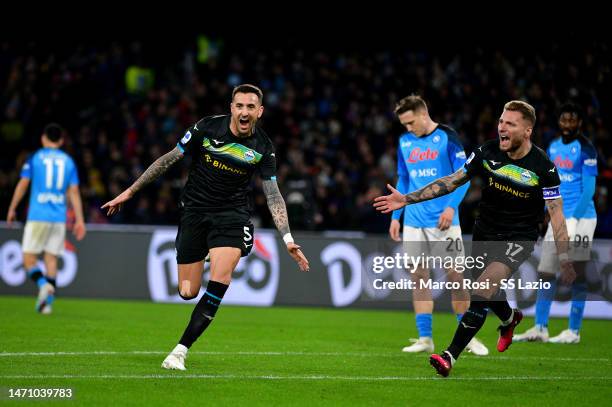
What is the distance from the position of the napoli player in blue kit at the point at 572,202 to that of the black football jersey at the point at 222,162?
457 centimetres

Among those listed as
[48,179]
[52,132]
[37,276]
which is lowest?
[37,276]

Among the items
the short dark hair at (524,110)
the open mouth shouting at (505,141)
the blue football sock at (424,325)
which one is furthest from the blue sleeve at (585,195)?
the open mouth shouting at (505,141)

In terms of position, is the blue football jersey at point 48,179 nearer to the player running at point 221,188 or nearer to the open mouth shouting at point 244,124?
the player running at point 221,188

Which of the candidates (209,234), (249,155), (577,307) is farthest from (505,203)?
(577,307)

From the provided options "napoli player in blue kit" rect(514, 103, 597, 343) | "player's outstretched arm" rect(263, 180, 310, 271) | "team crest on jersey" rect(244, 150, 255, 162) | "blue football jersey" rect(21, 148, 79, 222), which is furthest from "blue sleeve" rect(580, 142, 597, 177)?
"blue football jersey" rect(21, 148, 79, 222)

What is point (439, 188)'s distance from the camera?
28.0 ft

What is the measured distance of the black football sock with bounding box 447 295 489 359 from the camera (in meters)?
8.23

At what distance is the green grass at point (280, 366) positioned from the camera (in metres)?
7.26

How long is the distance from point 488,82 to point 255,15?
8401 mm

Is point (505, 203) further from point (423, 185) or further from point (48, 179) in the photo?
point (48, 179)

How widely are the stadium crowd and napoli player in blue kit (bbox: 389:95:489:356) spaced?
7.22 meters

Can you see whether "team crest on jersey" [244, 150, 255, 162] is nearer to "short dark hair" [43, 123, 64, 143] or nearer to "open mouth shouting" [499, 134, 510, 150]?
"open mouth shouting" [499, 134, 510, 150]

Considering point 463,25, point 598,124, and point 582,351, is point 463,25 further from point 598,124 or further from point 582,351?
point 582,351

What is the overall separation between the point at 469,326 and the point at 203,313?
2251 mm
